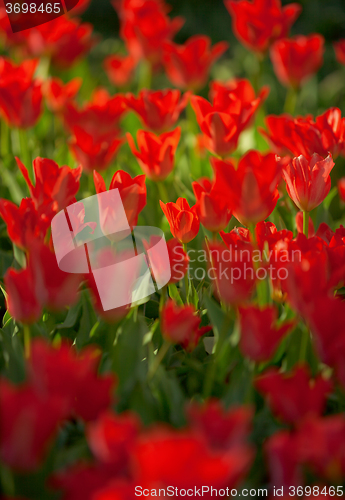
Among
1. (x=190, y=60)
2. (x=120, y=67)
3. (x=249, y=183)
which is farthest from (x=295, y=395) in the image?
(x=120, y=67)

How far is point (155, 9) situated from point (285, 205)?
996 millimetres

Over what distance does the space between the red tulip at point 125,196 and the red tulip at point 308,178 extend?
26 cm

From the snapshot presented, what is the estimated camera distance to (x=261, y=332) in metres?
0.62

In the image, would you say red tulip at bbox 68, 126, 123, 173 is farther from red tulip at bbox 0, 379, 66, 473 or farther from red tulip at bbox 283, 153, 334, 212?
red tulip at bbox 0, 379, 66, 473

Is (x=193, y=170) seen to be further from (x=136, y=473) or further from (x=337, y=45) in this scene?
(x=136, y=473)

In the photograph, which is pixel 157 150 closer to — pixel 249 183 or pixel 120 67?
pixel 249 183

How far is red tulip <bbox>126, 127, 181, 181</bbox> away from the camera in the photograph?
3.57ft

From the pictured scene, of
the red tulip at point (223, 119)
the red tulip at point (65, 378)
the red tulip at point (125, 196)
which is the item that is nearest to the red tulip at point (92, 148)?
the red tulip at point (223, 119)

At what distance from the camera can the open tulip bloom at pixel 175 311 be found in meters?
0.49

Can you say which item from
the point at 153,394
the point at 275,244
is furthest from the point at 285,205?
the point at 153,394

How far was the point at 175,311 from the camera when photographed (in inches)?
27.4

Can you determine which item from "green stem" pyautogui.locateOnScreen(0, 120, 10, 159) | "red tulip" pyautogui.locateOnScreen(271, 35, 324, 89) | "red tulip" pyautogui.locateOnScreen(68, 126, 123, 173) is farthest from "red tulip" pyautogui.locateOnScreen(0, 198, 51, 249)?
"red tulip" pyautogui.locateOnScreen(271, 35, 324, 89)

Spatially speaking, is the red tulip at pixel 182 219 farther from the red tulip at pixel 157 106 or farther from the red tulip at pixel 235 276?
the red tulip at pixel 157 106

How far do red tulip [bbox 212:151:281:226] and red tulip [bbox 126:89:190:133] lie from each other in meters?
0.55
